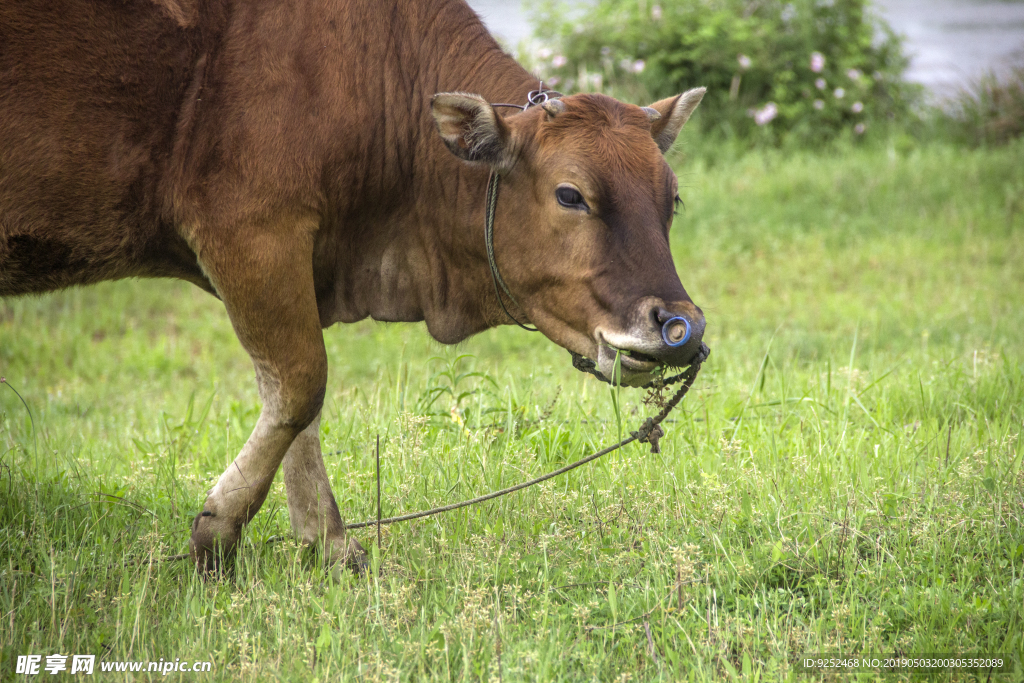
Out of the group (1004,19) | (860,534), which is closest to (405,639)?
(860,534)

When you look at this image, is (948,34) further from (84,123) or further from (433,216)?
(84,123)

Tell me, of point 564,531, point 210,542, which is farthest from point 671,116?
point 210,542

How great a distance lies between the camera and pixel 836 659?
293 centimetres

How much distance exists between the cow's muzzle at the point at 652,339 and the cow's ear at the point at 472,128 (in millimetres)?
770

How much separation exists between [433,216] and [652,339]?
112 cm

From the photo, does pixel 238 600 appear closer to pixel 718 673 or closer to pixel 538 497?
pixel 538 497

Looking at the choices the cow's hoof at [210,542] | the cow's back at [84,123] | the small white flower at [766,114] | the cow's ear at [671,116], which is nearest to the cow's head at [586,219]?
the cow's ear at [671,116]

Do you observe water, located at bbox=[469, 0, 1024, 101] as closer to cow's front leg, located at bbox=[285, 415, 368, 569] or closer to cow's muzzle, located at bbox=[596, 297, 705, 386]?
cow's front leg, located at bbox=[285, 415, 368, 569]

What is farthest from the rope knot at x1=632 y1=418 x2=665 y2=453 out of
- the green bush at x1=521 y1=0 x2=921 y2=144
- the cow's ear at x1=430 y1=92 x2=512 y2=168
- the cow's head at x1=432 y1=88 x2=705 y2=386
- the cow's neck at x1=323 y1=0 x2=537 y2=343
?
the green bush at x1=521 y1=0 x2=921 y2=144

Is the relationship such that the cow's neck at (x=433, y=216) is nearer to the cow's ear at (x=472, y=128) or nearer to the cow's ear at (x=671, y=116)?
the cow's ear at (x=472, y=128)

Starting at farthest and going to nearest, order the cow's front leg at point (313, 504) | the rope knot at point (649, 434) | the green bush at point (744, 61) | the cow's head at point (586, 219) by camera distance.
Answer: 1. the green bush at point (744, 61)
2. the cow's front leg at point (313, 504)
3. the rope knot at point (649, 434)
4. the cow's head at point (586, 219)

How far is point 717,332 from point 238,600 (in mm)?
5300

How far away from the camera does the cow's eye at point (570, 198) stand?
136 inches

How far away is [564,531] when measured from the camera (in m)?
3.73
